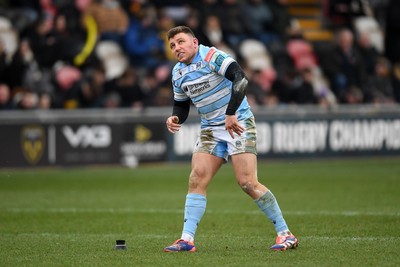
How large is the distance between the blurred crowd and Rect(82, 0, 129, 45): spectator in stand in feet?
0.08

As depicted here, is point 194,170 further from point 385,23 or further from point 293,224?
point 385,23

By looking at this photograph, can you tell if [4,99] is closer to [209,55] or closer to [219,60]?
[209,55]

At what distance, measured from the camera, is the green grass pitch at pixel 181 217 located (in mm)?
8734

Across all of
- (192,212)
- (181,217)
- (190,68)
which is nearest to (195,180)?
(192,212)

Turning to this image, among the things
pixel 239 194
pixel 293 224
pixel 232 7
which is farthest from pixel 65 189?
pixel 232 7

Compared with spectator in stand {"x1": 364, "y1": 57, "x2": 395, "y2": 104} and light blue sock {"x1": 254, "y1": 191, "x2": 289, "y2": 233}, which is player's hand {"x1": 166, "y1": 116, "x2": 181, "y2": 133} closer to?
light blue sock {"x1": 254, "y1": 191, "x2": 289, "y2": 233}

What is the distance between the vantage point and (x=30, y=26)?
70.9ft

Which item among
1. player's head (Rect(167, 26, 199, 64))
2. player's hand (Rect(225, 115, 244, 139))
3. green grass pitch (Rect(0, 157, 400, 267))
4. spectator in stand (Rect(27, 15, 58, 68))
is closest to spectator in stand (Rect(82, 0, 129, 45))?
spectator in stand (Rect(27, 15, 58, 68))

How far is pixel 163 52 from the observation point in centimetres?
2306

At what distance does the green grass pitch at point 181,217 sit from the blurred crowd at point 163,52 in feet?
6.97

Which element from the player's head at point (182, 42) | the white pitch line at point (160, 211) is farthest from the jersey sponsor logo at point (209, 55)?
the white pitch line at point (160, 211)

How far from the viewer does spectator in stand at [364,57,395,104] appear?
2520 centimetres

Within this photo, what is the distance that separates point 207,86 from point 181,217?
3745 mm

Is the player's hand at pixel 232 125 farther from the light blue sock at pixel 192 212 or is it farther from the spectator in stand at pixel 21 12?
the spectator in stand at pixel 21 12
